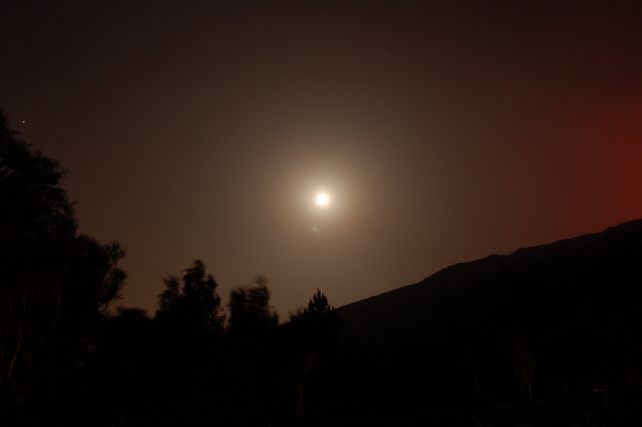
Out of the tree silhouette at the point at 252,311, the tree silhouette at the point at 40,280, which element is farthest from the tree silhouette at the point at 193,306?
the tree silhouette at the point at 40,280

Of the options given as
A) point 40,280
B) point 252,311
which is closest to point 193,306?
point 252,311

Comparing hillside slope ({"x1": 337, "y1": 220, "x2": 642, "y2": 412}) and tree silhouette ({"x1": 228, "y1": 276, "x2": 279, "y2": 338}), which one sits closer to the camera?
hillside slope ({"x1": 337, "y1": 220, "x2": 642, "y2": 412})

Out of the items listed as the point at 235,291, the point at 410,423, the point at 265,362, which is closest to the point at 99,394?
the point at 265,362

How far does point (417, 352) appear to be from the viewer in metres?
54.0

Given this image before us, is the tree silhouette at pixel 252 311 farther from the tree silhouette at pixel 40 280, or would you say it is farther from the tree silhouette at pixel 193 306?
the tree silhouette at pixel 40 280

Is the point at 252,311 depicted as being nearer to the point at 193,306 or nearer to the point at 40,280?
the point at 193,306

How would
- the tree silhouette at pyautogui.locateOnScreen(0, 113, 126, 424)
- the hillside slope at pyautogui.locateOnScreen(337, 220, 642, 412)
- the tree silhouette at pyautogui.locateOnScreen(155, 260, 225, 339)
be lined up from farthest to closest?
the tree silhouette at pyautogui.locateOnScreen(155, 260, 225, 339) → the hillside slope at pyautogui.locateOnScreen(337, 220, 642, 412) → the tree silhouette at pyautogui.locateOnScreen(0, 113, 126, 424)

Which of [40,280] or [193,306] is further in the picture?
[193,306]

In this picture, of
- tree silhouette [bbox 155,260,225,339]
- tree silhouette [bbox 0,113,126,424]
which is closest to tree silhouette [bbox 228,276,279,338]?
tree silhouette [bbox 155,260,225,339]

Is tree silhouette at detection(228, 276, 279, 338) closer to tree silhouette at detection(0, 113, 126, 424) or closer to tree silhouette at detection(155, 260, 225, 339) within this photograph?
tree silhouette at detection(155, 260, 225, 339)

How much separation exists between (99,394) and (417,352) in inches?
1851

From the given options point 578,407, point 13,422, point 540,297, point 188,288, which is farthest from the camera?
point 540,297

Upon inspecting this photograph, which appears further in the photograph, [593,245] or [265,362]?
[593,245]

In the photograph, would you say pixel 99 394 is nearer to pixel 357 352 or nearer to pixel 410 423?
pixel 410 423
